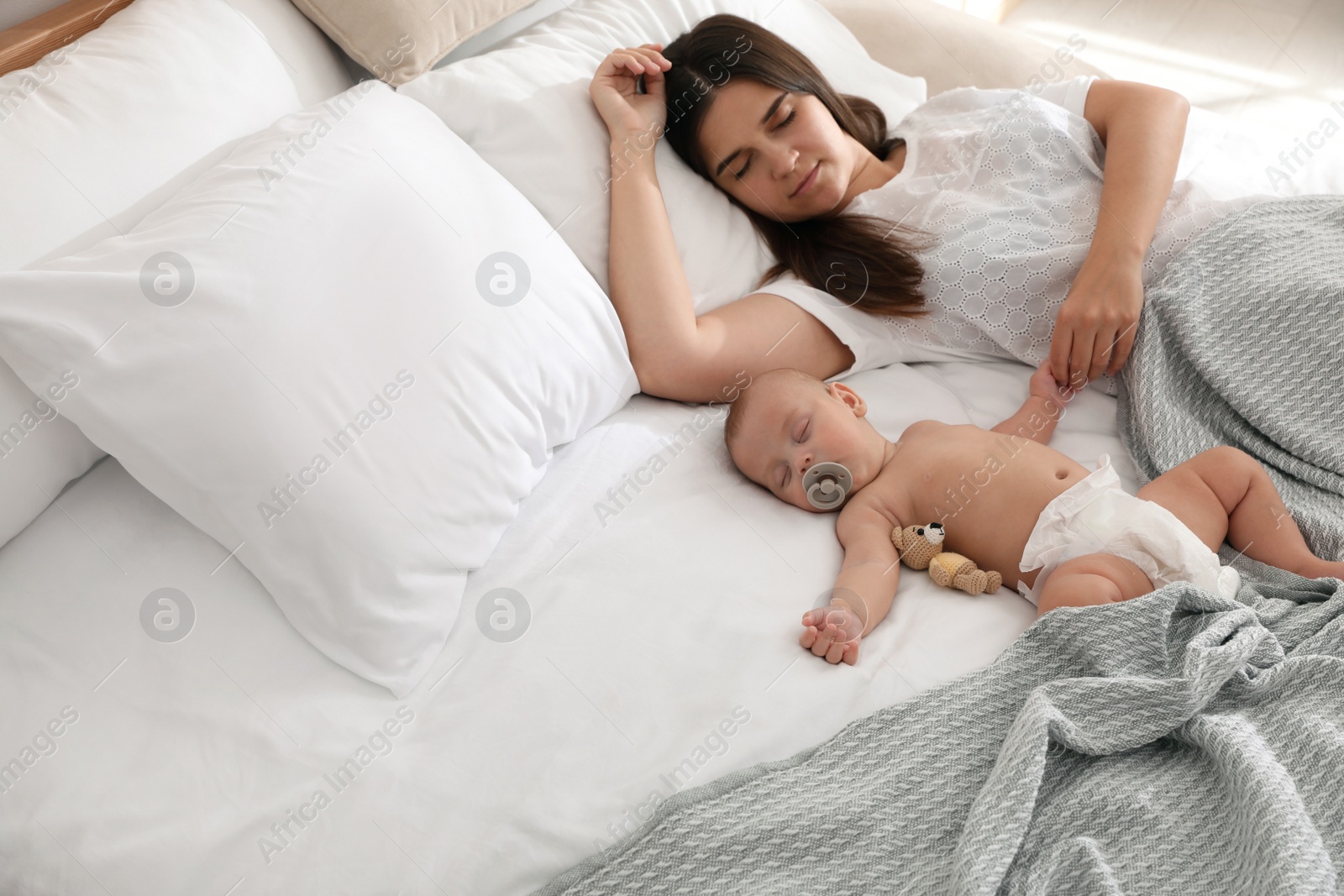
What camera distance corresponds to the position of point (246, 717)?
877 mm

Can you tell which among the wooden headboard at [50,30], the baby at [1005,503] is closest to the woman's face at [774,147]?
the baby at [1005,503]

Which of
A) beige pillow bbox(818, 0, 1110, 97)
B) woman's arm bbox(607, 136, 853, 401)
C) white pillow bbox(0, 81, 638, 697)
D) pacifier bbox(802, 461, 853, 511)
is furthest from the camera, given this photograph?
beige pillow bbox(818, 0, 1110, 97)

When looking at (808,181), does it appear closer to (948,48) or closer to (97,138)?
(948,48)

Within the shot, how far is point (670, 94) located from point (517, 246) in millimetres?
477

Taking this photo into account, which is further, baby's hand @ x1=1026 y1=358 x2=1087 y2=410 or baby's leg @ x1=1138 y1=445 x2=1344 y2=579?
baby's hand @ x1=1026 y1=358 x2=1087 y2=410

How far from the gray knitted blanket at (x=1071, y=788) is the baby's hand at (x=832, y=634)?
0.08m

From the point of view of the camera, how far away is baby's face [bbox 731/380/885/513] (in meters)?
1.19

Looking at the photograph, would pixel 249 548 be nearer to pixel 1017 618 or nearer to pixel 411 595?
pixel 411 595

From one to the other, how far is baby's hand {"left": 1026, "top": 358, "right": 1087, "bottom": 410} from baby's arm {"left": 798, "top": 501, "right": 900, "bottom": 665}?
12.8 inches

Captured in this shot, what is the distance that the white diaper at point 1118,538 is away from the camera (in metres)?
1.01

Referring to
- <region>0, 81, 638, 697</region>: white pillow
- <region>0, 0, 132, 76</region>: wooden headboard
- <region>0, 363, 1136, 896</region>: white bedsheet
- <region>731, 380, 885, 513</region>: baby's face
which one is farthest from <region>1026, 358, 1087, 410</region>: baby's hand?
<region>0, 0, 132, 76</region>: wooden headboard

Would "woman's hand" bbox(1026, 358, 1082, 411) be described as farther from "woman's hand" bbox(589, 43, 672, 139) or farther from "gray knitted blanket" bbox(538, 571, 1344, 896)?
"woman's hand" bbox(589, 43, 672, 139)

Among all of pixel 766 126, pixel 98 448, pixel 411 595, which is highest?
pixel 766 126

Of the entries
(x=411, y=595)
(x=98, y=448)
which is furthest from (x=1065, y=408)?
(x=98, y=448)
